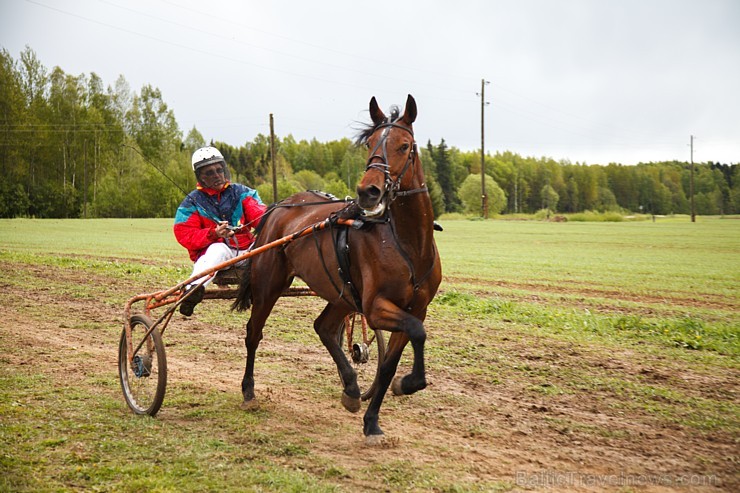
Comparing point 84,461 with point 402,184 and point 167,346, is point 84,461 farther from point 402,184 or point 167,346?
point 167,346

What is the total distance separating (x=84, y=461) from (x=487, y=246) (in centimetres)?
2882

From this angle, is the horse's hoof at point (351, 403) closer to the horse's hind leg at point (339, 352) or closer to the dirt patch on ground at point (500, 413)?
the horse's hind leg at point (339, 352)

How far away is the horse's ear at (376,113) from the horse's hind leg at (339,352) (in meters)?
1.96

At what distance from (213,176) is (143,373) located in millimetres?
1998

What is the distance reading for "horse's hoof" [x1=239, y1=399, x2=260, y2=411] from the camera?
6398 millimetres

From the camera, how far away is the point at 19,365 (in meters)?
7.77

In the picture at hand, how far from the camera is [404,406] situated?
6.53 meters

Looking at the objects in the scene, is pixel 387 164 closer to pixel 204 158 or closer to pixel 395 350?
pixel 395 350

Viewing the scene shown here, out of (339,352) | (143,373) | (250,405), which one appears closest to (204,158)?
(143,373)

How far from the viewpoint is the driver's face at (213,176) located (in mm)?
6992

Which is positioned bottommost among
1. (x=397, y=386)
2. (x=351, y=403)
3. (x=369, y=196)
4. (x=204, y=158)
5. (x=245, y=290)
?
(x=351, y=403)

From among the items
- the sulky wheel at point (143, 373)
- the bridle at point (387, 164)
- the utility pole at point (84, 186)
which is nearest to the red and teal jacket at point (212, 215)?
the sulky wheel at point (143, 373)

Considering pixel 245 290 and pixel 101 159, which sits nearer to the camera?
pixel 245 290

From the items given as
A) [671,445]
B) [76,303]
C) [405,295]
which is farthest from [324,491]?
[76,303]
